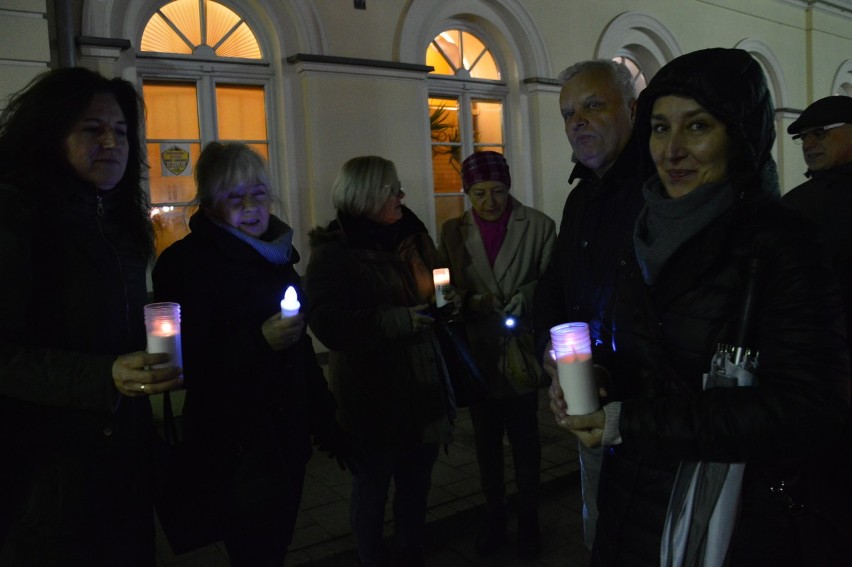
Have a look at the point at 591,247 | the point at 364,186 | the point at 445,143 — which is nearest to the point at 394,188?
the point at 364,186

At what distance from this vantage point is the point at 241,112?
6277mm

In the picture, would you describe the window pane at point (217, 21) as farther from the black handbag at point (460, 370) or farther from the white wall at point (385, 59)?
the black handbag at point (460, 370)

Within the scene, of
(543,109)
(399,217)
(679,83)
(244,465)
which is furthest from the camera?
(543,109)

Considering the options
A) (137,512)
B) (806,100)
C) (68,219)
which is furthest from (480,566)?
(806,100)

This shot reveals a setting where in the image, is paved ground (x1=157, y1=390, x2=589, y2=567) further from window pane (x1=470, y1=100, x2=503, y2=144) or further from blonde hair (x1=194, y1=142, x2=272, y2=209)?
window pane (x1=470, y1=100, x2=503, y2=144)

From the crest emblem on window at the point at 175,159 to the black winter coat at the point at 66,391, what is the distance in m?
4.17

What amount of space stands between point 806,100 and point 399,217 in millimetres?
12026

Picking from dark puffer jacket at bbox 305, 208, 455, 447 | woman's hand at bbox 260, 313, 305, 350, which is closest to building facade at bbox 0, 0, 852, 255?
dark puffer jacket at bbox 305, 208, 455, 447

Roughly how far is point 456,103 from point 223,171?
18.7 feet

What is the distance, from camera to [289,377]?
2.50 metres

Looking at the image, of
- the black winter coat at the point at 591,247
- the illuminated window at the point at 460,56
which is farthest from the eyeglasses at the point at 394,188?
the illuminated window at the point at 460,56

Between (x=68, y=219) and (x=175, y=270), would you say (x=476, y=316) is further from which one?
(x=68, y=219)

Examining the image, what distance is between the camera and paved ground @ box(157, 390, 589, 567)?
11.7 ft

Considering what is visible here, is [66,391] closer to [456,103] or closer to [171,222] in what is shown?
[171,222]
